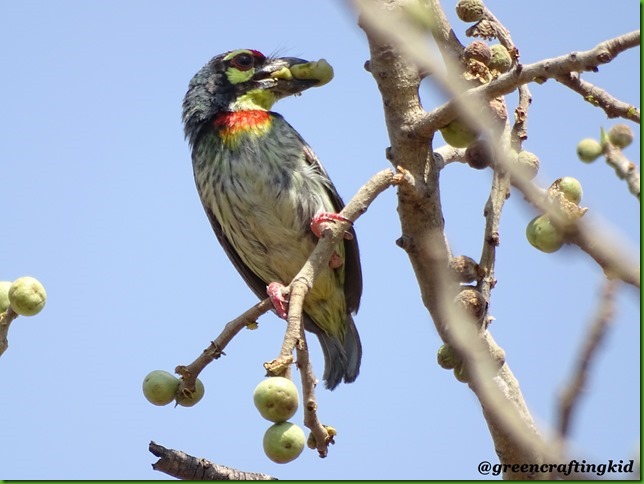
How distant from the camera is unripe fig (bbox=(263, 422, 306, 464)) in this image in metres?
2.38

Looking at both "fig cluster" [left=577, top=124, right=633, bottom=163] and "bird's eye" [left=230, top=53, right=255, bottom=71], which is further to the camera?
"bird's eye" [left=230, top=53, right=255, bottom=71]

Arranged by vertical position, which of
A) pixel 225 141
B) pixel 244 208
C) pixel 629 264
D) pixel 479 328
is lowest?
pixel 629 264

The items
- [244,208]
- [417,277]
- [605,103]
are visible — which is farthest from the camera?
[244,208]

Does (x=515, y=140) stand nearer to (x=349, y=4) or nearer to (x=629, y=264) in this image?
(x=349, y=4)

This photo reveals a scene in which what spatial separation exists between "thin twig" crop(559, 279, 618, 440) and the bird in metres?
3.46

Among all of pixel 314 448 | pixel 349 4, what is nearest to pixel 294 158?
pixel 314 448

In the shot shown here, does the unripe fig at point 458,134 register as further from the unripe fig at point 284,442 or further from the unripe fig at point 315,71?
the unripe fig at point 315,71

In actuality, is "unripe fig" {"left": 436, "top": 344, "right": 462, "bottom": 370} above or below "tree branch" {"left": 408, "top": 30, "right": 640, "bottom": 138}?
below

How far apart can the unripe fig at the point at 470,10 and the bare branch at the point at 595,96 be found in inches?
26.3

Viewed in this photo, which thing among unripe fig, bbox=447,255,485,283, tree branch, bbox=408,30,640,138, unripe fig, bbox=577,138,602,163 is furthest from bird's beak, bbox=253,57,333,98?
unripe fig, bbox=447,255,485,283

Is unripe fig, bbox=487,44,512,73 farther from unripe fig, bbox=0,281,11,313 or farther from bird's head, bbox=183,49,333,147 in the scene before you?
bird's head, bbox=183,49,333,147

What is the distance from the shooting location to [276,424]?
95.5 inches

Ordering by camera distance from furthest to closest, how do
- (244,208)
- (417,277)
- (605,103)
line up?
1. (244,208)
2. (417,277)
3. (605,103)

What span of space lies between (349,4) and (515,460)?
1588mm
